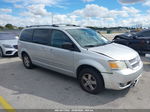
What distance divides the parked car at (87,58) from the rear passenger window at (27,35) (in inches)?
16.8

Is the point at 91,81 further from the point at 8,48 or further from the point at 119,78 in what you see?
the point at 8,48

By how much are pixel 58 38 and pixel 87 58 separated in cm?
131

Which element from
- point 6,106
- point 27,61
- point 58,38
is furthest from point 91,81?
point 27,61

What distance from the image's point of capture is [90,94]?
3.56m

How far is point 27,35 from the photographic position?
5.61 meters

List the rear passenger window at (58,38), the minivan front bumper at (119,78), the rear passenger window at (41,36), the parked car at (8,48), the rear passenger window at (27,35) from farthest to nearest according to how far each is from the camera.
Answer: the parked car at (8,48)
the rear passenger window at (27,35)
the rear passenger window at (41,36)
the rear passenger window at (58,38)
the minivan front bumper at (119,78)

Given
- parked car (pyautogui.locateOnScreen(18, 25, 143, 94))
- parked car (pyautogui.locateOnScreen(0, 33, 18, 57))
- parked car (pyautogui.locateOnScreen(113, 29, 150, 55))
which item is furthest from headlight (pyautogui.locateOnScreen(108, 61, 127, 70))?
parked car (pyautogui.locateOnScreen(0, 33, 18, 57))

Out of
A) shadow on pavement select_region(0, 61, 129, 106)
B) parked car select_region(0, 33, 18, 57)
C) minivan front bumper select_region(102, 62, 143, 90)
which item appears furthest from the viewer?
parked car select_region(0, 33, 18, 57)

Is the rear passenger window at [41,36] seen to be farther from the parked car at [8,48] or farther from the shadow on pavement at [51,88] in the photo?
the parked car at [8,48]

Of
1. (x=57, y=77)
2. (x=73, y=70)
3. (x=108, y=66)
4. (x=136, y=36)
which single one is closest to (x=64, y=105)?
(x=73, y=70)

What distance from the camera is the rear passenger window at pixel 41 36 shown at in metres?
4.57

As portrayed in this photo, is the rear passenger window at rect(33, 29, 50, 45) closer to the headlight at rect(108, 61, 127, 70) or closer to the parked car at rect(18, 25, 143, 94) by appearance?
the parked car at rect(18, 25, 143, 94)

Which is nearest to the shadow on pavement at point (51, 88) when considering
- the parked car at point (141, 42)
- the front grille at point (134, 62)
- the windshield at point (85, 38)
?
the front grille at point (134, 62)

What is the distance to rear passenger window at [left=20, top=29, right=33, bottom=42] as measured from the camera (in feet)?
17.8
